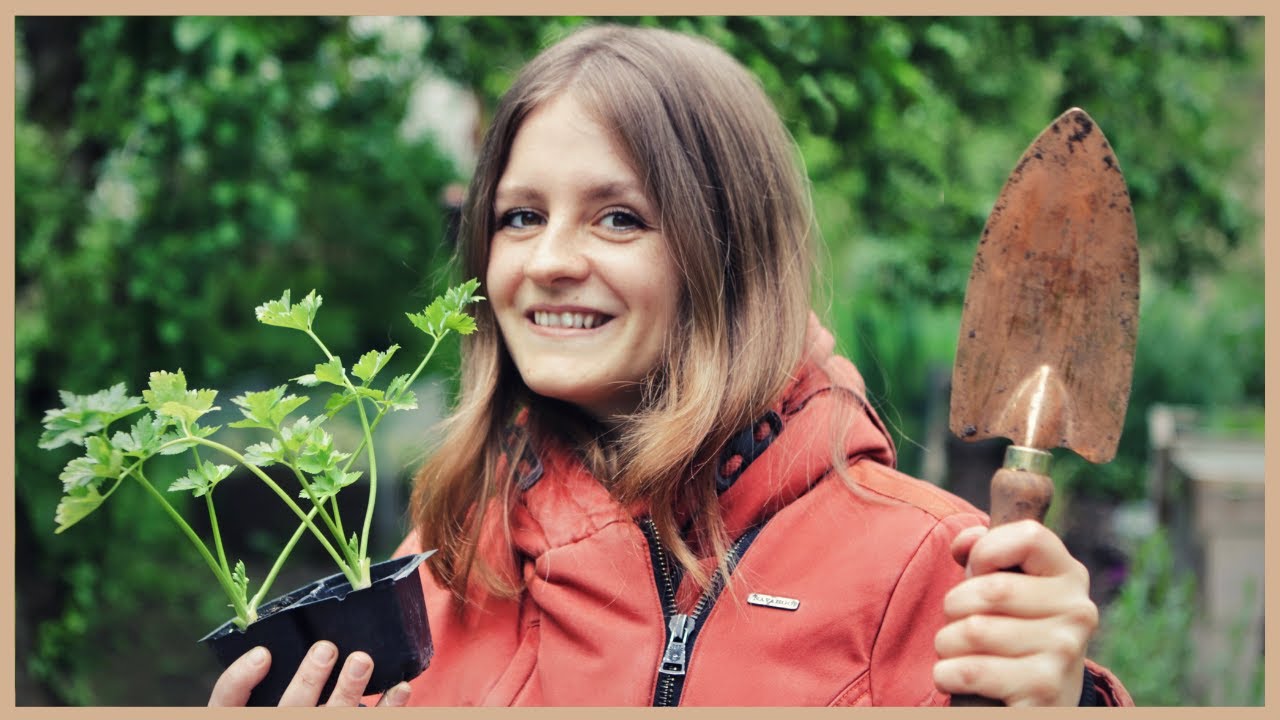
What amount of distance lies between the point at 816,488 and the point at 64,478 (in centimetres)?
104

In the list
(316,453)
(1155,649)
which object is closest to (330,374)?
(316,453)

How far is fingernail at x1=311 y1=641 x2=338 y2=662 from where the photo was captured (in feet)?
4.84

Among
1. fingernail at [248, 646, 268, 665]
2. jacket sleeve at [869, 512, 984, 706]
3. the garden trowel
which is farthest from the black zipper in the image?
fingernail at [248, 646, 268, 665]

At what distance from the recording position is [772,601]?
1592 mm

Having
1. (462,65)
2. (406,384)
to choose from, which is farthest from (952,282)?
(406,384)

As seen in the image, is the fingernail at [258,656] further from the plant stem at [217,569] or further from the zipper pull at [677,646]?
the zipper pull at [677,646]

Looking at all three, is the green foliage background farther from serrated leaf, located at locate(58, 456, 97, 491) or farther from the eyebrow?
serrated leaf, located at locate(58, 456, 97, 491)

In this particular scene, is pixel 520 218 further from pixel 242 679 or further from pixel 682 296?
pixel 242 679

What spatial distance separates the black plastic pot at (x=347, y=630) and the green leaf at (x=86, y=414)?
0.37m

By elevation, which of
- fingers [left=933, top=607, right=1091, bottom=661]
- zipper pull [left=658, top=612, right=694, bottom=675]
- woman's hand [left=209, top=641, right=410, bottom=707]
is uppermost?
fingers [left=933, top=607, right=1091, bottom=661]

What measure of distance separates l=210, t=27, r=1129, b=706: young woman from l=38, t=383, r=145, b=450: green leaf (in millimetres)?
425

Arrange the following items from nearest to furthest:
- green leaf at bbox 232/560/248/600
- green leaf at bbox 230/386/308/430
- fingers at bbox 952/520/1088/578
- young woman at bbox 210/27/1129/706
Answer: fingers at bbox 952/520/1088/578 < green leaf at bbox 230/386/308/430 < green leaf at bbox 232/560/248/600 < young woman at bbox 210/27/1129/706

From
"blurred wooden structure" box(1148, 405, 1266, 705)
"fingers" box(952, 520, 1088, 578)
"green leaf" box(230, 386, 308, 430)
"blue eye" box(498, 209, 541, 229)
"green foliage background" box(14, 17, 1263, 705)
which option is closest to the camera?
"fingers" box(952, 520, 1088, 578)

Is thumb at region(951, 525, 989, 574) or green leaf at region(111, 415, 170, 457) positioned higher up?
green leaf at region(111, 415, 170, 457)
